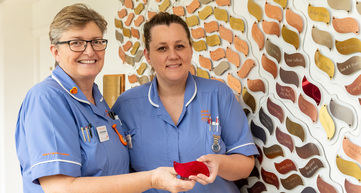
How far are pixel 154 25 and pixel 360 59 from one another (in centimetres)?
103

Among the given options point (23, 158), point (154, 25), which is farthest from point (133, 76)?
point (23, 158)

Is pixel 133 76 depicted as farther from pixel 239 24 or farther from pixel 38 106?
pixel 38 106

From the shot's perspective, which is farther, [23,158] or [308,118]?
[308,118]

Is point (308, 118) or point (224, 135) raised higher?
point (308, 118)

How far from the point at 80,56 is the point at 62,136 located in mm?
387

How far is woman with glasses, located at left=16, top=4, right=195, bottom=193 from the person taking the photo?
1515mm

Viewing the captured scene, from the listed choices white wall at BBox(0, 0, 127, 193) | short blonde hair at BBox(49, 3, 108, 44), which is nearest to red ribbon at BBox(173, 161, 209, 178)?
short blonde hair at BBox(49, 3, 108, 44)

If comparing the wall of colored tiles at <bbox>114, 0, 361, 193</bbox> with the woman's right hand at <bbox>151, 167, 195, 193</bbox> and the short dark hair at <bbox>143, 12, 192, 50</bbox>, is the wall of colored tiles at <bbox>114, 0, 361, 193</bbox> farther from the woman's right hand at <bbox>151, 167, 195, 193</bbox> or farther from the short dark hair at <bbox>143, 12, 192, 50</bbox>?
the woman's right hand at <bbox>151, 167, 195, 193</bbox>

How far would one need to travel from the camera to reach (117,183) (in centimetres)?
156

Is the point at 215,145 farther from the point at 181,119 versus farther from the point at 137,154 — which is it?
the point at 137,154

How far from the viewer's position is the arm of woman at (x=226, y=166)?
1.69 metres

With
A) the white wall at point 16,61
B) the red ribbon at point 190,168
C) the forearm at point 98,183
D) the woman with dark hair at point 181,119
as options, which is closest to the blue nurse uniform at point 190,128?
the woman with dark hair at point 181,119

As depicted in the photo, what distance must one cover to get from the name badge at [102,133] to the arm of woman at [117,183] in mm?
193

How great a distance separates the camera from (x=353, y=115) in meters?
1.62
